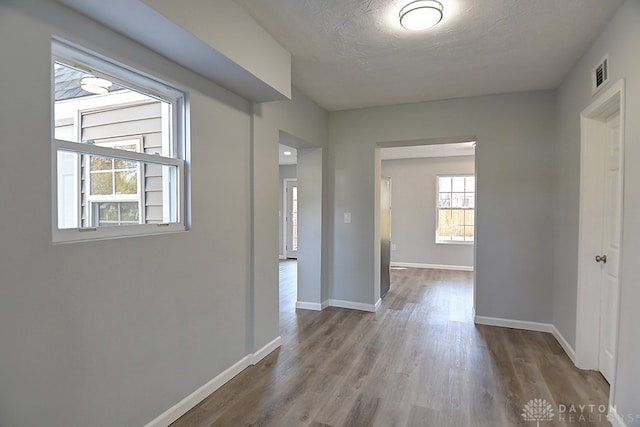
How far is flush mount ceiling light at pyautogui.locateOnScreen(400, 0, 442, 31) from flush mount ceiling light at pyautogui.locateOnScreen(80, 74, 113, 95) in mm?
1741

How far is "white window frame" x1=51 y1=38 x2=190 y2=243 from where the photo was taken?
1.52 meters

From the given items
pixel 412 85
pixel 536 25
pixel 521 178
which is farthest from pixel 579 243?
pixel 412 85

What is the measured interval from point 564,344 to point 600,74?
7.54 ft

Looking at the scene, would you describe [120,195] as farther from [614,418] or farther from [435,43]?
[614,418]

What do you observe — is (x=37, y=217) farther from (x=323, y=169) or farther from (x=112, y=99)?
(x=323, y=169)

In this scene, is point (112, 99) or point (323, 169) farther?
point (323, 169)

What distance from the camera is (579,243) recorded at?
2.79m

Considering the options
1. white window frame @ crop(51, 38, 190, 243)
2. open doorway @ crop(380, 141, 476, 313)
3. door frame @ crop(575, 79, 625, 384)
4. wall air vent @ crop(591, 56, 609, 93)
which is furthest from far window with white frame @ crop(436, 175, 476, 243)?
Answer: white window frame @ crop(51, 38, 190, 243)

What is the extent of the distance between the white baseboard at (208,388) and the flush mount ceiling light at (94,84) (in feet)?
5.98

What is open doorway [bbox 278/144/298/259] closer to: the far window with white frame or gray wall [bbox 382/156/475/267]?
gray wall [bbox 382/156/475/267]

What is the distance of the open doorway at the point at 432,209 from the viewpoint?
7113 millimetres

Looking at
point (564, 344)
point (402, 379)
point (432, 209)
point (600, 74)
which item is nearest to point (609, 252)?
point (564, 344)

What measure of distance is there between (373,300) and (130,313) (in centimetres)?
305

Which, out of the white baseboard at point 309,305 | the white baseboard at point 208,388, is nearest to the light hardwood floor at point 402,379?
the white baseboard at point 208,388
